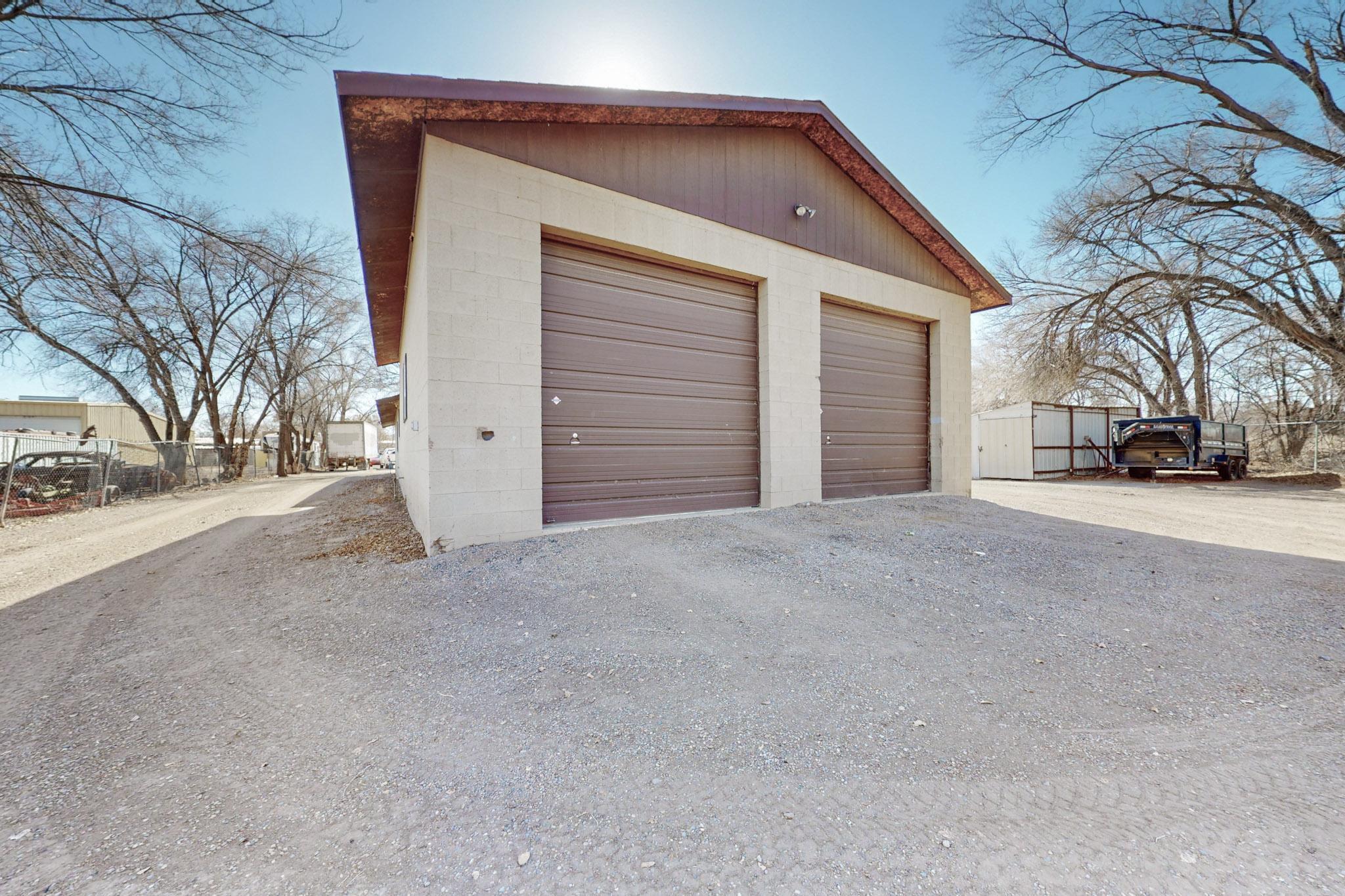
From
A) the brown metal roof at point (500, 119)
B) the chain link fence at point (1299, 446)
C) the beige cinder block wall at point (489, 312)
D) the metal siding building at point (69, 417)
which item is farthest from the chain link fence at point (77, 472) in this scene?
the chain link fence at point (1299, 446)

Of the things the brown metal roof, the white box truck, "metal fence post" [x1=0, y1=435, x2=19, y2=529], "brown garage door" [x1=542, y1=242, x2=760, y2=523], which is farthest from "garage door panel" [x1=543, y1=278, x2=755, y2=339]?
the white box truck

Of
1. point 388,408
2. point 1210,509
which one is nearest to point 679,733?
point 1210,509

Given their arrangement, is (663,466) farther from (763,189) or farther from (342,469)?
(342,469)

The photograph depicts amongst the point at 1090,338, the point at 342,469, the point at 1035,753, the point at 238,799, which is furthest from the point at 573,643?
the point at 342,469

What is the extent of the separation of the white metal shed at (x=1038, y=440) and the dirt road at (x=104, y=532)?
58.4 feet

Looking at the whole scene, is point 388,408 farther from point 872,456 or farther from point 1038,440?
point 1038,440

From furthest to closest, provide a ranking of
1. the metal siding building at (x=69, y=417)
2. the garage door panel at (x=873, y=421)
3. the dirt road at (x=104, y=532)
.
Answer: the metal siding building at (x=69, y=417)
the garage door panel at (x=873, y=421)
the dirt road at (x=104, y=532)

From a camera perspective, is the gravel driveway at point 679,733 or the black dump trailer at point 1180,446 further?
the black dump trailer at point 1180,446

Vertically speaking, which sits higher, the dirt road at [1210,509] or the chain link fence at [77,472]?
the chain link fence at [77,472]

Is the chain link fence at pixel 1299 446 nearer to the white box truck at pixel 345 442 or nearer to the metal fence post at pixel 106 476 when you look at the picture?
the metal fence post at pixel 106 476

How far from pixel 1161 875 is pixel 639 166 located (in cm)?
624

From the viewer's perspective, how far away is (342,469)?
104ft

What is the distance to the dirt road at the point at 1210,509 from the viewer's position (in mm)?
5586

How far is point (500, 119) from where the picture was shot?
4781 mm
